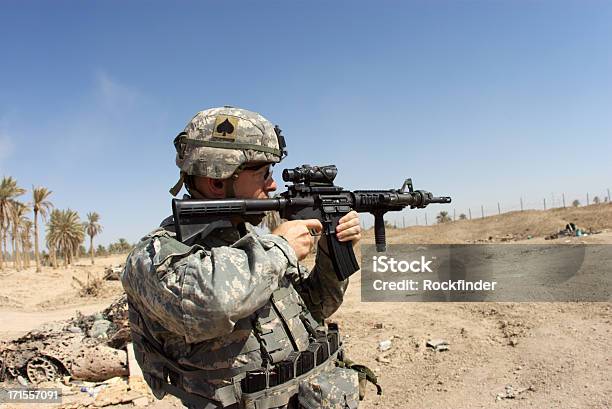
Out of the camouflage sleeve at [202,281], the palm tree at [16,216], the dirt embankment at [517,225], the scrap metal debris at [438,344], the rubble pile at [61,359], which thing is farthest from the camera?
the palm tree at [16,216]

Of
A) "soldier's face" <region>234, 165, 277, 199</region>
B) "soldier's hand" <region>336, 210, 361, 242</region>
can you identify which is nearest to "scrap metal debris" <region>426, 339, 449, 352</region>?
"soldier's hand" <region>336, 210, 361, 242</region>

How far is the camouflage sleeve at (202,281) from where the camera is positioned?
1595 mm

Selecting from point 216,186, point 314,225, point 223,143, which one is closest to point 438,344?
point 314,225

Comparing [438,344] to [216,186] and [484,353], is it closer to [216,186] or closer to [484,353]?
[484,353]

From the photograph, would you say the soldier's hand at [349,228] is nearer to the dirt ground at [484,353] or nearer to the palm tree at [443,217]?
the dirt ground at [484,353]

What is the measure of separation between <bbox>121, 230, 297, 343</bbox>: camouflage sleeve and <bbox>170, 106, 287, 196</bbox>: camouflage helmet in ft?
1.60

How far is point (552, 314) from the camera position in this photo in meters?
7.93

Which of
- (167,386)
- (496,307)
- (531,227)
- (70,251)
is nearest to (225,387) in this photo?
(167,386)

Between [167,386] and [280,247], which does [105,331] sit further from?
[280,247]

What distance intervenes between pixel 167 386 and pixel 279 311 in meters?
0.61

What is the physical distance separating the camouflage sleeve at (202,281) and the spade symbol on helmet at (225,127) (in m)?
0.64

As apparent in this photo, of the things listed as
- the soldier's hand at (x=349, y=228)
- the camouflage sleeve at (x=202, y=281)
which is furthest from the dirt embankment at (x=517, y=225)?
the camouflage sleeve at (x=202, y=281)

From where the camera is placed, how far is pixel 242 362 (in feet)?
6.61

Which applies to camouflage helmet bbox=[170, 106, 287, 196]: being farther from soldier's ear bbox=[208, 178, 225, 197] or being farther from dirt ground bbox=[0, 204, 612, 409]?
dirt ground bbox=[0, 204, 612, 409]
